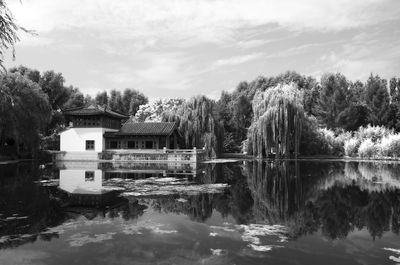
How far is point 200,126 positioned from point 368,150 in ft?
60.5

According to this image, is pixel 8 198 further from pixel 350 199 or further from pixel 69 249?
pixel 350 199

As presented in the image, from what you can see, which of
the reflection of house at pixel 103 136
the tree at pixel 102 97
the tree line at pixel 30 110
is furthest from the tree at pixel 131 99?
the reflection of house at pixel 103 136

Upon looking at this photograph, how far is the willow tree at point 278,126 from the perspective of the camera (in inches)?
1528

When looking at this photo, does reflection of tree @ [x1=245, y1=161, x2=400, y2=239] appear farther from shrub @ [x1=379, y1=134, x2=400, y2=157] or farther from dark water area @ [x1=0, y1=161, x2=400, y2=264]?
shrub @ [x1=379, y1=134, x2=400, y2=157]

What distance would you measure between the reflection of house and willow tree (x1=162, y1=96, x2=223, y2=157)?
1.42m

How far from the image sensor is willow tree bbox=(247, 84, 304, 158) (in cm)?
3881

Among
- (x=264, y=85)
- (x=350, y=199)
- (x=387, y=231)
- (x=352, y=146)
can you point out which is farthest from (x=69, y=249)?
(x=264, y=85)

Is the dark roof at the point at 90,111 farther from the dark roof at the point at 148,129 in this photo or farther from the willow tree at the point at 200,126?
the willow tree at the point at 200,126

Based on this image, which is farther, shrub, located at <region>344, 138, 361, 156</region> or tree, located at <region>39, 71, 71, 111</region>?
tree, located at <region>39, 71, 71, 111</region>

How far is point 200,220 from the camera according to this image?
1093 centimetres

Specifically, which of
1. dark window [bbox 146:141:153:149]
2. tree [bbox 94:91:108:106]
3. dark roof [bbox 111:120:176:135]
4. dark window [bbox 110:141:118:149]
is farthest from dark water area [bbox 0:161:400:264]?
tree [bbox 94:91:108:106]

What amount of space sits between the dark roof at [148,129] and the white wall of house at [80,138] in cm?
205

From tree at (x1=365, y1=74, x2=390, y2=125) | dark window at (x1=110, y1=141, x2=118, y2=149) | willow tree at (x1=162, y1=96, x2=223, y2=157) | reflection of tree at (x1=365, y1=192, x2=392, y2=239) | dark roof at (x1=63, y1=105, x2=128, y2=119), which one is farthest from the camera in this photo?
tree at (x1=365, y1=74, x2=390, y2=125)

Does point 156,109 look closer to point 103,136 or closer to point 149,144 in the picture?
point 149,144
